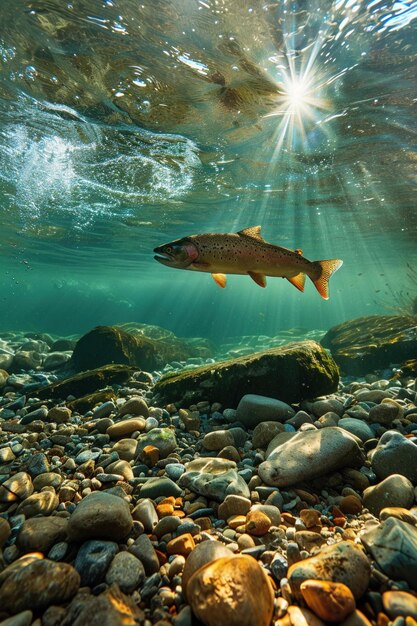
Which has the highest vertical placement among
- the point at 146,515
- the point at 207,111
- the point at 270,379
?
the point at 207,111

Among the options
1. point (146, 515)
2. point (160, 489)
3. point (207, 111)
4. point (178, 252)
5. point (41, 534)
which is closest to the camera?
point (41, 534)

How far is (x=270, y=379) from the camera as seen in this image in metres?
5.73

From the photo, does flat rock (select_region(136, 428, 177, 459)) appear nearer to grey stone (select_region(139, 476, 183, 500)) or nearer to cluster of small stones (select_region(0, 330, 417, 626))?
cluster of small stones (select_region(0, 330, 417, 626))

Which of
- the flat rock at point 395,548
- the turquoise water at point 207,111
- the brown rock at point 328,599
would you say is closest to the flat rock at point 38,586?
the brown rock at point 328,599

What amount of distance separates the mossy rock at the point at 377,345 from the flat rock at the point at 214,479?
8.42 metres

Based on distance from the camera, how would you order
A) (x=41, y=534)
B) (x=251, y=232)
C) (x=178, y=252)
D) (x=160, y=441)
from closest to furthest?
(x=41, y=534) → (x=178, y=252) → (x=251, y=232) → (x=160, y=441)

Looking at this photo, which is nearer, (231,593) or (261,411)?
(231,593)

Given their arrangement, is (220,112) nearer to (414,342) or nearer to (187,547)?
(414,342)

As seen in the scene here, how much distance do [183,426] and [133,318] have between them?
197ft

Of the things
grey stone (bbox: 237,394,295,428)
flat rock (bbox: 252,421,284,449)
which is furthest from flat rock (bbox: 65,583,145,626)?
grey stone (bbox: 237,394,295,428)

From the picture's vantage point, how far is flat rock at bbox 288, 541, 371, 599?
212 cm

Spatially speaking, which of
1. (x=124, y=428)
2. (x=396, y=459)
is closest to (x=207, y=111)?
(x=124, y=428)

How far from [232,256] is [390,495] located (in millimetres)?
3144

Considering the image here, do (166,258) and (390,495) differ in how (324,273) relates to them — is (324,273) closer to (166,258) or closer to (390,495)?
(166,258)
